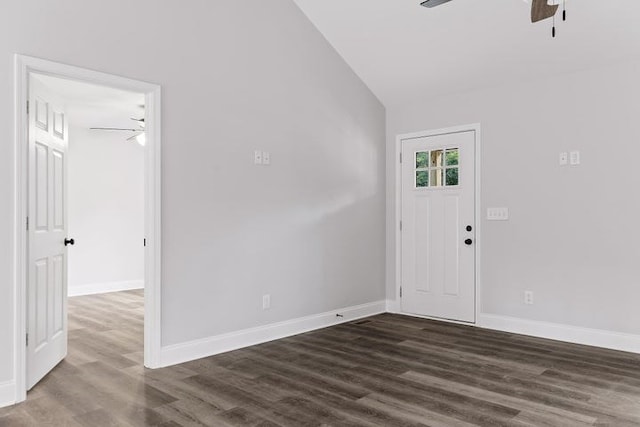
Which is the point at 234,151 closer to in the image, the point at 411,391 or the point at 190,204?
the point at 190,204

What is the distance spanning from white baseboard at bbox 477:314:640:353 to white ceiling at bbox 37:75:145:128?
169 inches

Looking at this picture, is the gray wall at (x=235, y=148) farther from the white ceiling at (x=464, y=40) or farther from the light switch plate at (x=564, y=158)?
the light switch plate at (x=564, y=158)

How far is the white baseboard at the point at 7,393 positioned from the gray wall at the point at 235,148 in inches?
3.4

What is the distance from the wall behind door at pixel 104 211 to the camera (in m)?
7.20

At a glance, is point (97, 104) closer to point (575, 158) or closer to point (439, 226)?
point (439, 226)

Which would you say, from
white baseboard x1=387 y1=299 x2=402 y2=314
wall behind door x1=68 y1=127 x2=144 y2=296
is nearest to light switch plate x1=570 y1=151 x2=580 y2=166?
white baseboard x1=387 y1=299 x2=402 y2=314

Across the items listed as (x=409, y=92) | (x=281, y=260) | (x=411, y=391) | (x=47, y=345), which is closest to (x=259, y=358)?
(x=281, y=260)

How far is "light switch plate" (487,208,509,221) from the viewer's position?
484 cm

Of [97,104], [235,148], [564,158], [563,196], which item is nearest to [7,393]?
[235,148]

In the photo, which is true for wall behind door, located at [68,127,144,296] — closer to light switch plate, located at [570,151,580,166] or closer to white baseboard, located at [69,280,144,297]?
white baseboard, located at [69,280,144,297]

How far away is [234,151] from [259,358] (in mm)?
1762

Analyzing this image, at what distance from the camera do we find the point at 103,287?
24.3 ft

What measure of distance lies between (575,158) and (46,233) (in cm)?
448

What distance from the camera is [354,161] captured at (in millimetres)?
5469
